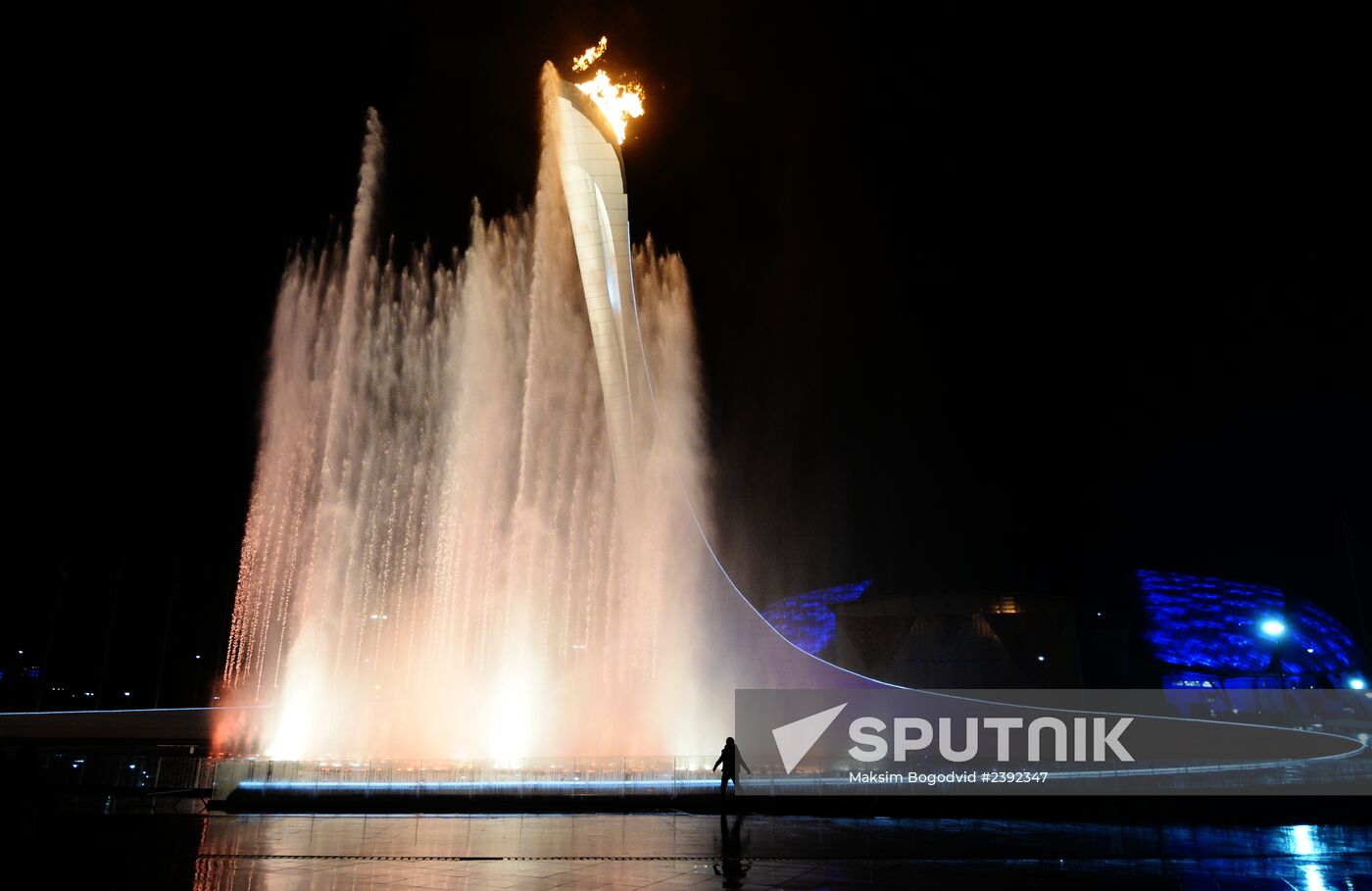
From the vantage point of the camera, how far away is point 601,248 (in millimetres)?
21812

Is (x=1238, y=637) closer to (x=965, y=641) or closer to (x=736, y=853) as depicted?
(x=965, y=641)

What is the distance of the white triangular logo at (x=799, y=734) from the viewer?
684 inches

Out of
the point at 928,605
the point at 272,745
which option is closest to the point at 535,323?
the point at 272,745

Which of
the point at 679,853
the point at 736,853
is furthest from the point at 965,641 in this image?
the point at 679,853

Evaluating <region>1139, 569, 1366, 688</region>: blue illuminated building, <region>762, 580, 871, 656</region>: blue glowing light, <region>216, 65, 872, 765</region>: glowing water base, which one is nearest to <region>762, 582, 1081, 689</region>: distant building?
<region>762, 580, 871, 656</region>: blue glowing light

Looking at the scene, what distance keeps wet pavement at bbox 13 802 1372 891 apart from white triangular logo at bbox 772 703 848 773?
5.86 meters

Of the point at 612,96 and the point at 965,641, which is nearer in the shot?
the point at 612,96

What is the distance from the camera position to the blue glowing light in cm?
6047

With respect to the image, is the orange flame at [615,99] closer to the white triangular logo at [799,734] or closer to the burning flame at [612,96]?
the burning flame at [612,96]

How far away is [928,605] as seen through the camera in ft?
179

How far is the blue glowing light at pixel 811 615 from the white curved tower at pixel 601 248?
134ft

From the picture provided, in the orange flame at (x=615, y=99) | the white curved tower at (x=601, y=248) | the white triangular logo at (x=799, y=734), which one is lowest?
the white triangular logo at (x=799, y=734)

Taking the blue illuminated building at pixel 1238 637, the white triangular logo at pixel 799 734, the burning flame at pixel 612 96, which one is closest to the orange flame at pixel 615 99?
the burning flame at pixel 612 96

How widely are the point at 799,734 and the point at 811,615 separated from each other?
45880mm
